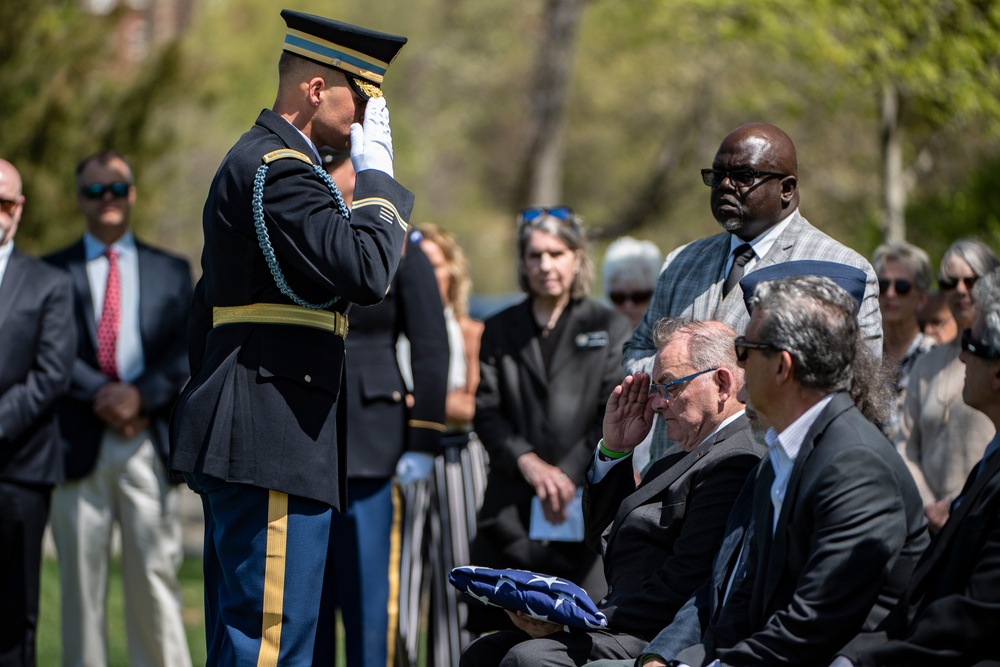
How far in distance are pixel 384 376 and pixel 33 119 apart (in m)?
6.68

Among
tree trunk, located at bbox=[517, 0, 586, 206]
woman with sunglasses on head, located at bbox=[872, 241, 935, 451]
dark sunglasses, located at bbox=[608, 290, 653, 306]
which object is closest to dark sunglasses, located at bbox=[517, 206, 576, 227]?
dark sunglasses, located at bbox=[608, 290, 653, 306]

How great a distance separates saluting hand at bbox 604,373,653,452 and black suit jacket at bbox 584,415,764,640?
133mm

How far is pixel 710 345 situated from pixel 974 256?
2318 millimetres

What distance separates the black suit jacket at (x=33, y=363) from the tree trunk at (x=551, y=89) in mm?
17333

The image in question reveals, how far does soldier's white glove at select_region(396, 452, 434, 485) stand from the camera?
5621 millimetres

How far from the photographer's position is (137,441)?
20.5 ft

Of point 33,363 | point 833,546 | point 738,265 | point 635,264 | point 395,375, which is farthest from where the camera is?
point 635,264

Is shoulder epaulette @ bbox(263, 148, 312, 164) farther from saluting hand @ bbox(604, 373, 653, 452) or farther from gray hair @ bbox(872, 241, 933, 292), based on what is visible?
gray hair @ bbox(872, 241, 933, 292)

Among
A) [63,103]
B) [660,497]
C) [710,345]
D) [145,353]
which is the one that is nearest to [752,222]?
[710,345]

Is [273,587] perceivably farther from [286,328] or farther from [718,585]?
[718,585]

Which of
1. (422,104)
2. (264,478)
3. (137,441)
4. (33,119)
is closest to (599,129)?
(422,104)

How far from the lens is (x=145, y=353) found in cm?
632

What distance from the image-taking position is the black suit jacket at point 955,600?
9.85 ft

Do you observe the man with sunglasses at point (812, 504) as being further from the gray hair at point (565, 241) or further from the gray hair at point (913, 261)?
the gray hair at point (913, 261)
